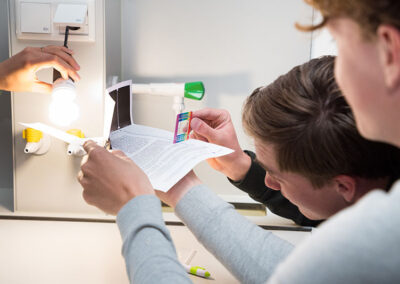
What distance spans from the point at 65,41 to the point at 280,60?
2.10ft

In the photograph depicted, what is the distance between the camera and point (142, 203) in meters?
0.58

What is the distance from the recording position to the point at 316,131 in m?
0.63

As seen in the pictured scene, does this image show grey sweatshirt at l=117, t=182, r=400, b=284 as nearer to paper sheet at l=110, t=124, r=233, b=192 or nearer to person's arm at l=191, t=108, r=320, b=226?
paper sheet at l=110, t=124, r=233, b=192

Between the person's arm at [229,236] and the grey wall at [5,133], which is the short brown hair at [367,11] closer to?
the person's arm at [229,236]

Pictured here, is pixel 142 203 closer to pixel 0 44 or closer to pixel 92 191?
pixel 92 191

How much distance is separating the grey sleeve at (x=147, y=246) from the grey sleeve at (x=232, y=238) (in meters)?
0.16

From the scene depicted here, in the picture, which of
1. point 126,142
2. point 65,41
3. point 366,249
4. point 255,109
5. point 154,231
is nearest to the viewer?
point 366,249

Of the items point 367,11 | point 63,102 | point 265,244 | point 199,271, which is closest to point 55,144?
point 63,102

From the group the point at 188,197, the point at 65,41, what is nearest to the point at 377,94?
the point at 188,197

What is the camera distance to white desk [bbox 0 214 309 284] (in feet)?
2.52

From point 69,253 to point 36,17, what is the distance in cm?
58

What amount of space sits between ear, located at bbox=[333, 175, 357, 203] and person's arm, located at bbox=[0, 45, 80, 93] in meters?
0.65

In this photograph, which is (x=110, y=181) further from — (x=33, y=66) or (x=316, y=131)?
(x=33, y=66)

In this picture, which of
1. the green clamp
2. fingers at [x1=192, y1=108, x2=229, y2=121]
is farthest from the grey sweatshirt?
the green clamp
